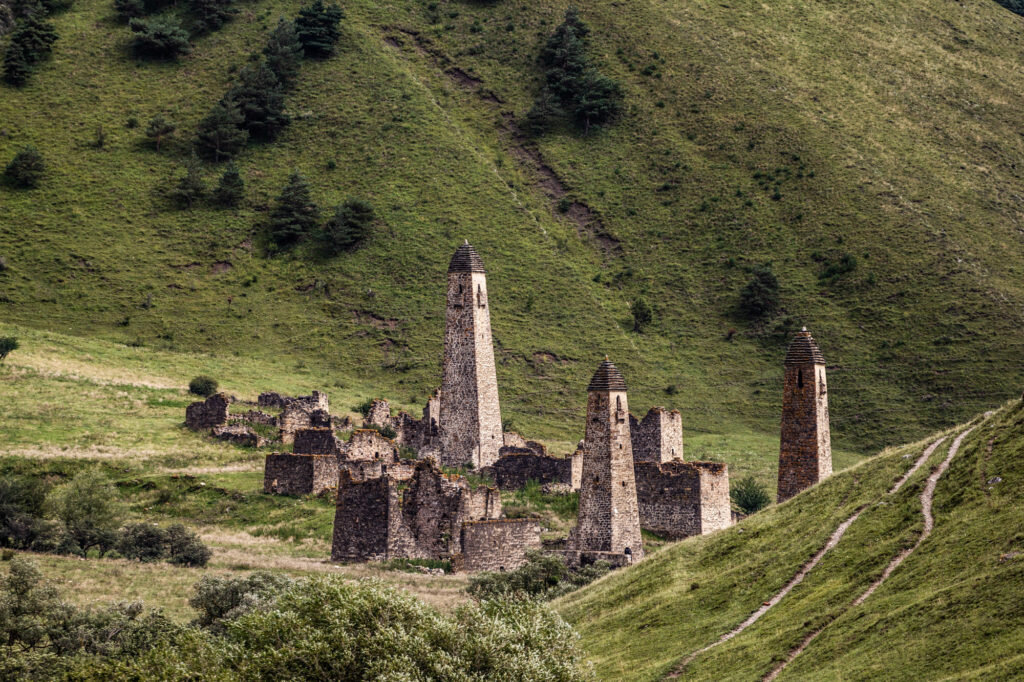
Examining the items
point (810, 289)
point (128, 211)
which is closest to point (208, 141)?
point (128, 211)

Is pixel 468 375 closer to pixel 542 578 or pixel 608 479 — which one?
pixel 608 479

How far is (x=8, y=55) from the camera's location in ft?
433

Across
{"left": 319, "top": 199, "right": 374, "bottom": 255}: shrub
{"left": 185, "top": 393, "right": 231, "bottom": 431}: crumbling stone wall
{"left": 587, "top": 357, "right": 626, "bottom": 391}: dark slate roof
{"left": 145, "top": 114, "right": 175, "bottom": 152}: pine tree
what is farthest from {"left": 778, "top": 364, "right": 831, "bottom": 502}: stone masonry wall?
{"left": 145, "top": 114, "right": 175, "bottom": 152}: pine tree

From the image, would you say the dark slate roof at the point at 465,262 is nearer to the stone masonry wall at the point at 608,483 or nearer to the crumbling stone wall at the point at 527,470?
the crumbling stone wall at the point at 527,470

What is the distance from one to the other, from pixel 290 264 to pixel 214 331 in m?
13.6

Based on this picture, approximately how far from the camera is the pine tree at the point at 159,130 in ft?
406

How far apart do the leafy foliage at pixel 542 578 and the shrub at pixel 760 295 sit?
6059 cm

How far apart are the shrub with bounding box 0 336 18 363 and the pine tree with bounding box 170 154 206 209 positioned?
3927 cm

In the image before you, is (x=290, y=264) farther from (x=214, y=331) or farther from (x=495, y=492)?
(x=495, y=492)

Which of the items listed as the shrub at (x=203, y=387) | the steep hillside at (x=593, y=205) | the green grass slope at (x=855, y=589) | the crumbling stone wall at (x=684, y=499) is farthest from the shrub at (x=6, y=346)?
the green grass slope at (x=855, y=589)

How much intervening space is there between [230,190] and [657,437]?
62.8m

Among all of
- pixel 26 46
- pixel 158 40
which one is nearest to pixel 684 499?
pixel 158 40

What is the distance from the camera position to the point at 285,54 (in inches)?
5354

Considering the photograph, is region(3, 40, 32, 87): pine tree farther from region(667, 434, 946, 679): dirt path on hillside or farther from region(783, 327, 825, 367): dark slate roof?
region(667, 434, 946, 679): dirt path on hillside
